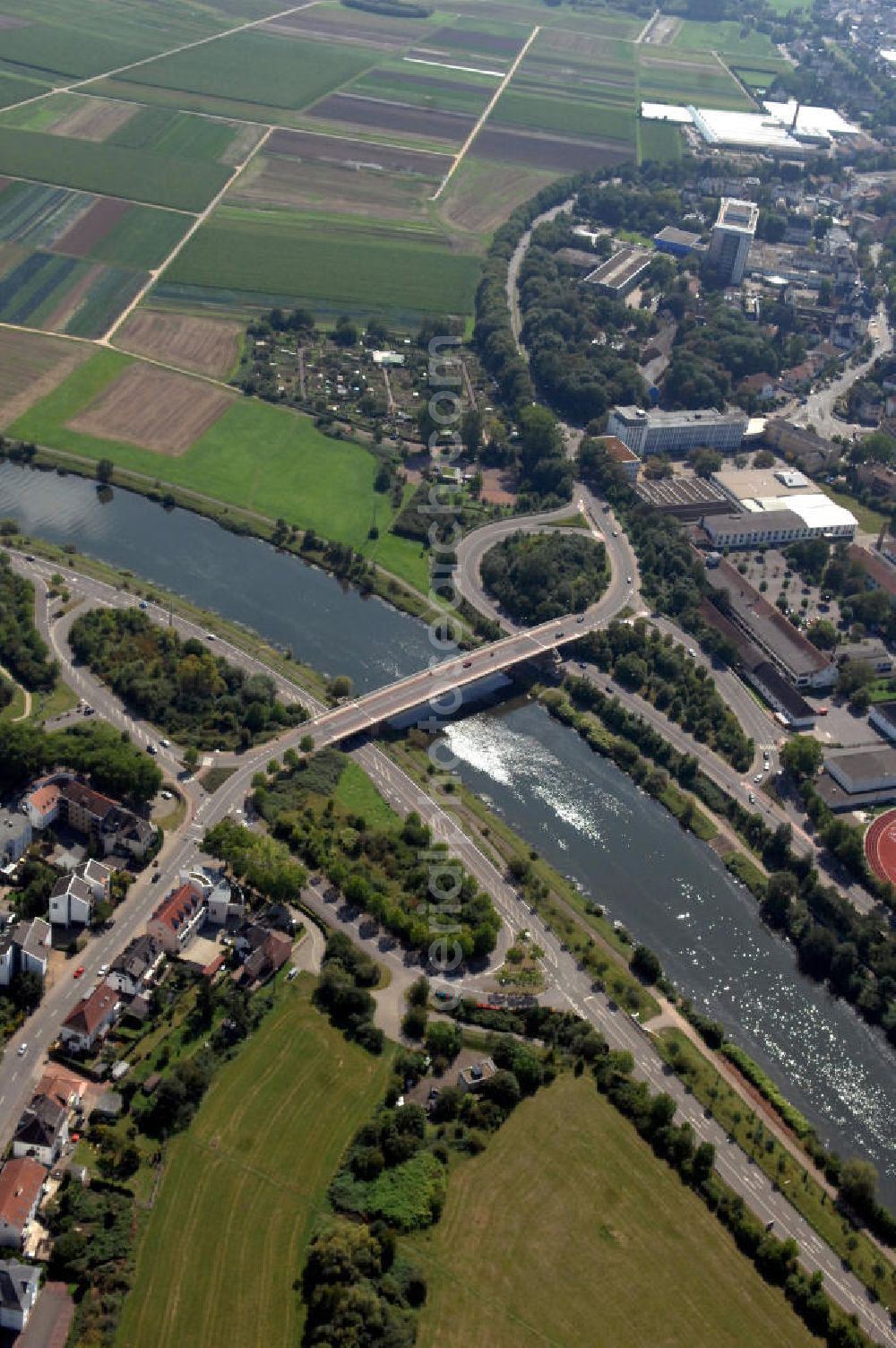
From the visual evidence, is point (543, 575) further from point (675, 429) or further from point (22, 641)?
point (22, 641)

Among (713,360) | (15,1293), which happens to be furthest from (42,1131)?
(713,360)

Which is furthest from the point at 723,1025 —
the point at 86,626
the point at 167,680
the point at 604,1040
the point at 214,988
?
the point at 86,626

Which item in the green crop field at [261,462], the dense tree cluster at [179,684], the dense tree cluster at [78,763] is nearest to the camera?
the dense tree cluster at [78,763]

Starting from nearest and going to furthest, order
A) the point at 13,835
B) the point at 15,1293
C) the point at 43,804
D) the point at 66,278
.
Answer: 1. the point at 15,1293
2. the point at 13,835
3. the point at 43,804
4. the point at 66,278

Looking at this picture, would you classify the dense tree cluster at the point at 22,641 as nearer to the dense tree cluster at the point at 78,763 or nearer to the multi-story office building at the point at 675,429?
the dense tree cluster at the point at 78,763

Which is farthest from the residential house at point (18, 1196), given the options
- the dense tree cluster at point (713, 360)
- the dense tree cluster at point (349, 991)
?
the dense tree cluster at point (713, 360)

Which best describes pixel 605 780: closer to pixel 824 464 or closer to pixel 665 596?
pixel 665 596
